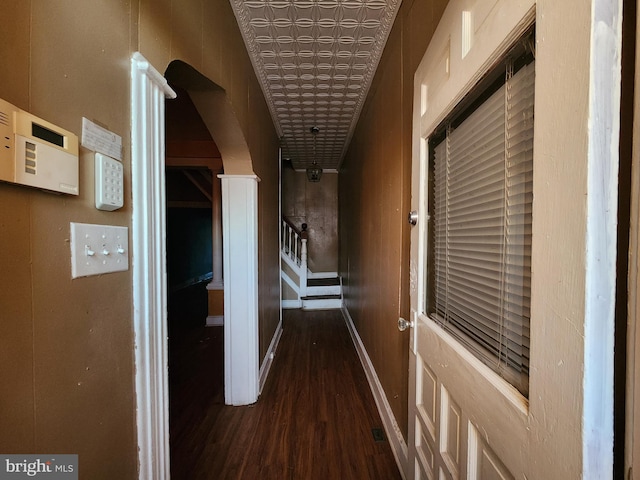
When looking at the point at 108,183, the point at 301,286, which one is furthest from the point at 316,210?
the point at 108,183

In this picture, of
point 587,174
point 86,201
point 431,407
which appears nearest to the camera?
point 587,174

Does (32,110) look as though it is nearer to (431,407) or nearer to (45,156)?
(45,156)

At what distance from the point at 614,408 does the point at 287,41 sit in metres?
2.22

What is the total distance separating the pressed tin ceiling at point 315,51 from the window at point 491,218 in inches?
45.1

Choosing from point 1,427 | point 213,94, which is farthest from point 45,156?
point 213,94

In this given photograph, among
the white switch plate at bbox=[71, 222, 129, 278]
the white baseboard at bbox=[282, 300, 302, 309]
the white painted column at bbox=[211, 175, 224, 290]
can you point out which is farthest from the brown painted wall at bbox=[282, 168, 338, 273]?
the white switch plate at bbox=[71, 222, 129, 278]

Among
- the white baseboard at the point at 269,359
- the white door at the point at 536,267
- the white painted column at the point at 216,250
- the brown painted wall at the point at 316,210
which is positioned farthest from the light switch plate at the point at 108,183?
the brown painted wall at the point at 316,210

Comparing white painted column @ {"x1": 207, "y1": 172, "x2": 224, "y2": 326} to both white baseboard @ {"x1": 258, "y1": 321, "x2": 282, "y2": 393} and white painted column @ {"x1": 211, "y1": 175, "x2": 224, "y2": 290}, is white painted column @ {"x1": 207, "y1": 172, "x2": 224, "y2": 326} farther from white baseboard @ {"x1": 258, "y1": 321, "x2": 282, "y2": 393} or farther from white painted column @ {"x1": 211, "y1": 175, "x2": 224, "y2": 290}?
white baseboard @ {"x1": 258, "y1": 321, "x2": 282, "y2": 393}

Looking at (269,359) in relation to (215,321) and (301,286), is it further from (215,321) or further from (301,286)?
(301,286)

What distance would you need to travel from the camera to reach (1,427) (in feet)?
1.50

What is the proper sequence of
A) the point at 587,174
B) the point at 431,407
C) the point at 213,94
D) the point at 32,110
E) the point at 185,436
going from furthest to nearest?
the point at 185,436, the point at 213,94, the point at 431,407, the point at 32,110, the point at 587,174

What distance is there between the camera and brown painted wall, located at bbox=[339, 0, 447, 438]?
1441mm

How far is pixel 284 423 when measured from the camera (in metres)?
1.93

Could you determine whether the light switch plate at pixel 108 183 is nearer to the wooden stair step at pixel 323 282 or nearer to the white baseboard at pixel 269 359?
the white baseboard at pixel 269 359
